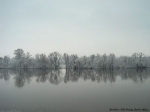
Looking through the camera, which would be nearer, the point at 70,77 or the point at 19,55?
the point at 70,77

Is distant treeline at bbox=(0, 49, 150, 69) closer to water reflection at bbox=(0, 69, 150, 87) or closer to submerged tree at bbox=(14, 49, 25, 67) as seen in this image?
submerged tree at bbox=(14, 49, 25, 67)

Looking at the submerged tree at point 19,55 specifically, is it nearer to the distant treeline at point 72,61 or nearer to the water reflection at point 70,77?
the distant treeline at point 72,61

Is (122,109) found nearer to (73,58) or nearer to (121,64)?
(73,58)

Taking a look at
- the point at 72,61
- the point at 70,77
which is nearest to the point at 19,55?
the point at 72,61

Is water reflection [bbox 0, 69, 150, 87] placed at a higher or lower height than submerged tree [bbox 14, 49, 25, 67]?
lower

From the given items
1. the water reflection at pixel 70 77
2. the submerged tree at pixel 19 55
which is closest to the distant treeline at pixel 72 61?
the submerged tree at pixel 19 55

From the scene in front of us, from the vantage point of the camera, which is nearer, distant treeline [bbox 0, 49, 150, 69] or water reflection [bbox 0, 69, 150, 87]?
water reflection [bbox 0, 69, 150, 87]

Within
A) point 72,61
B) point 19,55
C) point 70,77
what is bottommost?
point 70,77

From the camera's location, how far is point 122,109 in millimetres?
12102

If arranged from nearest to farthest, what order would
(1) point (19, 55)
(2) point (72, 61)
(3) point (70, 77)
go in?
(3) point (70, 77), (1) point (19, 55), (2) point (72, 61)

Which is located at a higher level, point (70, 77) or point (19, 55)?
point (19, 55)


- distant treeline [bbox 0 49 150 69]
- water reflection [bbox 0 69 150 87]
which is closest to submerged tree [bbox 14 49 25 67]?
distant treeline [bbox 0 49 150 69]

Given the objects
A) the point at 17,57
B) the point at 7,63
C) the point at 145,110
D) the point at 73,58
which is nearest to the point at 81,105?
the point at 145,110

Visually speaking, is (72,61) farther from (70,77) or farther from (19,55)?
(70,77)
